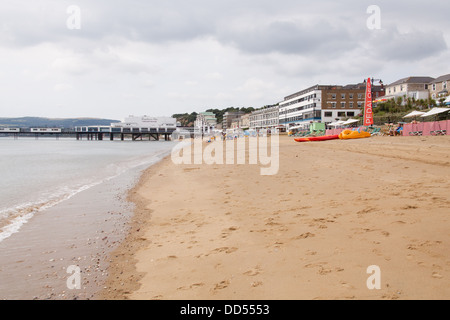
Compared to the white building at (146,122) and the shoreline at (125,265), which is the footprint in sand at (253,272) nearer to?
the shoreline at (125,265)

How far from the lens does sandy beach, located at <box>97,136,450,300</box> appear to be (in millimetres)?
3297

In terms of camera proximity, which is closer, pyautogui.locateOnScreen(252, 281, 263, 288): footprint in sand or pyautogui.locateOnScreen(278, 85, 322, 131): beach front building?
pyautogui.locateOnScreen(252, 281, 263, 288): footprint in sand

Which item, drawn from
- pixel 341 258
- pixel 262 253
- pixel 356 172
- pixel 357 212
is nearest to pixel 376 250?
pixel 341 258

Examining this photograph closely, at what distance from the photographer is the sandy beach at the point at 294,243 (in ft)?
10.8

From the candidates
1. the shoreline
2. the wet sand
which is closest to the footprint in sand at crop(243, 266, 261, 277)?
the shoreline

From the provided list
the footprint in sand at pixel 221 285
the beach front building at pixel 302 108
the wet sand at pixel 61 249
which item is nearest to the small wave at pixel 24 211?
the wet sand at pixel 61 249

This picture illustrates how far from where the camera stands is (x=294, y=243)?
457 cm

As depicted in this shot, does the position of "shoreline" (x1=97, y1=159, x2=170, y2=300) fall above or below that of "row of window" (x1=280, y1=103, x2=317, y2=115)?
below

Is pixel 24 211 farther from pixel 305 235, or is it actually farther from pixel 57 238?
pixel 305 235

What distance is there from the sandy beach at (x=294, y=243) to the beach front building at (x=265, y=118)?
10067cm

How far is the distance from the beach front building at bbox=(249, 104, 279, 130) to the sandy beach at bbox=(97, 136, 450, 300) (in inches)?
3963

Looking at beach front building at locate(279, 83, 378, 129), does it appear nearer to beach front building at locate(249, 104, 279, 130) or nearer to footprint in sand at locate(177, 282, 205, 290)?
beach front building at locate(249, 104, 279, 130)

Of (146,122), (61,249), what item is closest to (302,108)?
(146,122)
